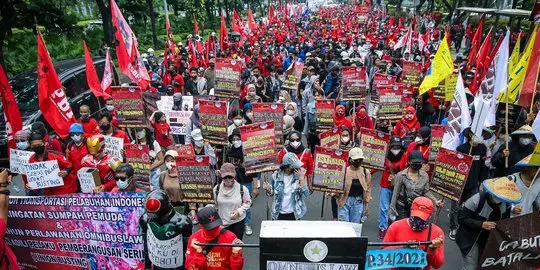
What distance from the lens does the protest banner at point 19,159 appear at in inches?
233

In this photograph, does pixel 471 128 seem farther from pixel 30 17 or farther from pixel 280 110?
pixel 30 17

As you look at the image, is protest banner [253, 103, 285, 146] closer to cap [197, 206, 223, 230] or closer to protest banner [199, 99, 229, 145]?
protest banner [199, 99, 229, 145]

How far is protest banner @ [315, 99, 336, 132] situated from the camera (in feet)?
26.0

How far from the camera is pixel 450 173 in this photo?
544 cm

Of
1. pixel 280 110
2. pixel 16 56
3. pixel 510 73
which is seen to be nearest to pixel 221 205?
pixel 280 110

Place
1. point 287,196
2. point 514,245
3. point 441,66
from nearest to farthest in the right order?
point 514,245 < point 287,196 < point 441,66

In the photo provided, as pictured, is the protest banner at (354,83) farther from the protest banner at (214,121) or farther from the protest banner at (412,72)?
the protest banner at (214,121)

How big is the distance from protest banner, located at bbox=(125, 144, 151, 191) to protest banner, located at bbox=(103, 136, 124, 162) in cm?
→ 33

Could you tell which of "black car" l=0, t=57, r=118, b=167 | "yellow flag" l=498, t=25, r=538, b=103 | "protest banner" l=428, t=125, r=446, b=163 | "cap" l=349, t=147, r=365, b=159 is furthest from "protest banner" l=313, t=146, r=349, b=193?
"black car" l=0, t=57, r=118, b=167

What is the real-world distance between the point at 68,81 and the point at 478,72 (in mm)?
10005

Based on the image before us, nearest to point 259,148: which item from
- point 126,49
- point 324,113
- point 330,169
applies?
point 330,169

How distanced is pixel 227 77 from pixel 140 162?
3400mm

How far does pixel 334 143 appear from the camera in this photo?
22.3 feet

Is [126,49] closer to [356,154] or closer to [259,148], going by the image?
[259,148]
